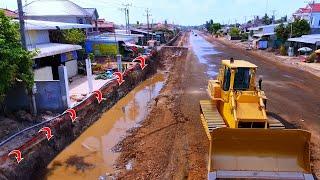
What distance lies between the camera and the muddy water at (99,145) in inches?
505

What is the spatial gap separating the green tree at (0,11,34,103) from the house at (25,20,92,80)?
6752 mm

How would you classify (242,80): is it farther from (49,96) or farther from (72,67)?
(72,67)

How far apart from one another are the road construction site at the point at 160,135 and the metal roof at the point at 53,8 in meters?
22.6

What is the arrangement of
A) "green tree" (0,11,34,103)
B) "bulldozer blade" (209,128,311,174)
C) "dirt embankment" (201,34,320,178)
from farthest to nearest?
"dirt embankment" (201,34,320,178) → "green tree" (0,11,34,103) → "bulldozer blade" (209,128,311,174)

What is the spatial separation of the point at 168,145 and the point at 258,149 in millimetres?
4652

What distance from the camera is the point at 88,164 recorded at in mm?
13523

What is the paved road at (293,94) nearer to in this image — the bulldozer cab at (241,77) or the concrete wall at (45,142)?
the bulldozer cab at (241,77)

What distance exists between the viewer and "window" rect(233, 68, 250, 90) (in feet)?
40.9

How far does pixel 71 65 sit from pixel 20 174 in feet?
57.2

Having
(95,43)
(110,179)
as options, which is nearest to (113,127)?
(110,179)

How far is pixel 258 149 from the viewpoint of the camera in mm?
9859

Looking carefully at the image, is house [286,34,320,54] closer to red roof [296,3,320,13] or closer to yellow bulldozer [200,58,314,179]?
red roof [296,3,320,13]

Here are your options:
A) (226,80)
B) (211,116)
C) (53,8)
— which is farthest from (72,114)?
(53,8)

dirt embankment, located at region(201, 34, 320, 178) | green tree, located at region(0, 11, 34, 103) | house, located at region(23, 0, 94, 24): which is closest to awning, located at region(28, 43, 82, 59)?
green tree, located at region(0, 11, 34, 103)
